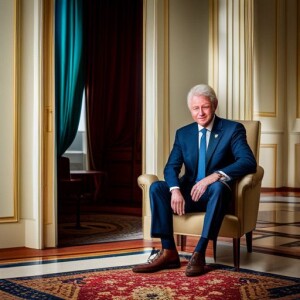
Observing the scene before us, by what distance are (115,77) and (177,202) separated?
4.22 metres

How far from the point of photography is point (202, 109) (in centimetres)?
349

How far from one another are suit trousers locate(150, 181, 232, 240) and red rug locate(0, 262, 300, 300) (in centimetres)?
23

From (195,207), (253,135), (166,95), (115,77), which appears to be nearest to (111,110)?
(115,77)

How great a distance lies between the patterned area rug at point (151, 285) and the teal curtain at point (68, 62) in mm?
2902

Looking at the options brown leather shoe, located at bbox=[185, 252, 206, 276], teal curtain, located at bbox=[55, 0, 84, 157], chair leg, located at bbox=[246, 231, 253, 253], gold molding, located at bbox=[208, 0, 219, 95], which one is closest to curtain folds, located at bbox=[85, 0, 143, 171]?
teal curtain, located at bbox=[55, 0, 84, 157]

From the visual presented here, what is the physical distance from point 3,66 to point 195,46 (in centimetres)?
159

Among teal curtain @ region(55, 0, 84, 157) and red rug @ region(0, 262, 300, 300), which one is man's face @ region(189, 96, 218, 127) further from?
teal curtain @ region(55, 0, 84, 157)

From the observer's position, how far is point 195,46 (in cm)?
495

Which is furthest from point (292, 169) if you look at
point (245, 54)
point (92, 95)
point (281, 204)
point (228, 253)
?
point (228, 253)

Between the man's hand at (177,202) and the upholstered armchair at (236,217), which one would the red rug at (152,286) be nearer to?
the upholstered armchair at (236,217)

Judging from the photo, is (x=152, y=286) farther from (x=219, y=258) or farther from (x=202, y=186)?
(x=219, y=258)

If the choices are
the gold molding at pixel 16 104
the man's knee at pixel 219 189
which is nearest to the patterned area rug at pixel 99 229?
the gold molding at pixel 16 104

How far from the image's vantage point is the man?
10.7 feet

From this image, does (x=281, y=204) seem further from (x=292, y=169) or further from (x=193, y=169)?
(x=193, y=169)
